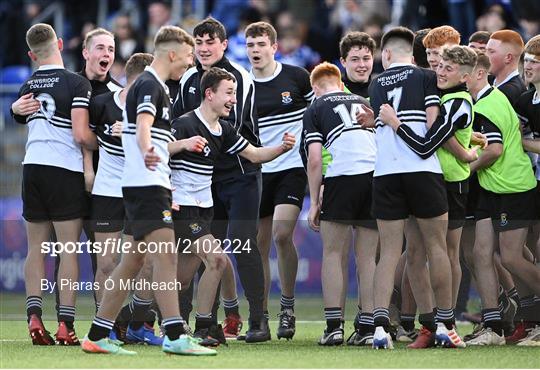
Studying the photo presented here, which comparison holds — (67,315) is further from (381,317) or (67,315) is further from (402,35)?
(402,35)

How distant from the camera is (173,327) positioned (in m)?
9.06

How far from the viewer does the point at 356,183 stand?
1056cm

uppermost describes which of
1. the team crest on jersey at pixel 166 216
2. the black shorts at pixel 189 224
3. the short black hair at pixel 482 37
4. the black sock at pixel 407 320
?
the short black hair at pixel 482 37

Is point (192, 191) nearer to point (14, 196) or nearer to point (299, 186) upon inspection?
point (299, 186)

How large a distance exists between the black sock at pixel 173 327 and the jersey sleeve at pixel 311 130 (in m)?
2.24

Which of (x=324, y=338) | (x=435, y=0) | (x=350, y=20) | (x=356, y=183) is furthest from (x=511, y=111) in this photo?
(x=350, y=20)

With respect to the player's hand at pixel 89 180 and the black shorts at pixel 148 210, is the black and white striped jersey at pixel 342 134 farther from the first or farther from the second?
the black shorts at pixel 148 210

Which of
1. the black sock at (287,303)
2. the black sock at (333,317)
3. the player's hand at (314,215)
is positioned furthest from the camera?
the black sock at (287,303)

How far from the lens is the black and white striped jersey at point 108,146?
10.5 metres

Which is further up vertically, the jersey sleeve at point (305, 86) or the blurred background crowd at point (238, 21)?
the blurred background crowd at point (238, 21)

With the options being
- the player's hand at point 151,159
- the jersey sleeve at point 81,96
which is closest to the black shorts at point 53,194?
the jersey sleeve at point 81,96

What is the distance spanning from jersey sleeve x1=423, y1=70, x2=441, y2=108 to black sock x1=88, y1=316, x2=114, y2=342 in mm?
2909

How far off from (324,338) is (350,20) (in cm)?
914

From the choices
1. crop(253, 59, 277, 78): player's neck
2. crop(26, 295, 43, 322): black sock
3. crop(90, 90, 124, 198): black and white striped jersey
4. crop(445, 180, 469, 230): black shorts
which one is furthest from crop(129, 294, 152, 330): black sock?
crop(445, 180, 469, 230): black shorts
